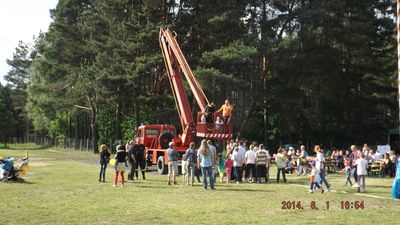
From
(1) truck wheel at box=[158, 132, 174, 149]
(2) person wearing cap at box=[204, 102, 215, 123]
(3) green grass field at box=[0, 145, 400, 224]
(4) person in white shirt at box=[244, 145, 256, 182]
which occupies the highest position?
(2) person wearing cap at box=[204, 102, 215, 123]

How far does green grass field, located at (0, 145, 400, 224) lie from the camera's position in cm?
1144

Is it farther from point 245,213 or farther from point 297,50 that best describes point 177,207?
point 297,50

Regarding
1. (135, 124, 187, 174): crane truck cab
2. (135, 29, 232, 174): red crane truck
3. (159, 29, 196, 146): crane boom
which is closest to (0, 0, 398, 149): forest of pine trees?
(159, 29, 196, 146): crane boom

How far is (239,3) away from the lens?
42.2 metres

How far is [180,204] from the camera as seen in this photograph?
14.1 meters

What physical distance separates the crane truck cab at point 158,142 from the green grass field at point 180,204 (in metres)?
6.53

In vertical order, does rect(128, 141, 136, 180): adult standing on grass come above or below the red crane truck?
below

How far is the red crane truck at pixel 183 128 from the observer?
25.0 m

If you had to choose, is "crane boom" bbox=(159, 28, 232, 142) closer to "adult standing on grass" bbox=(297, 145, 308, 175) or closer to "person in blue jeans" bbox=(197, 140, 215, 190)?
"adult standing on grass" bbox=(297, 145, 308, 175)

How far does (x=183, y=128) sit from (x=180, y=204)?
14.2 m

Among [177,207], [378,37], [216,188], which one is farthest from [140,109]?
[177,207]

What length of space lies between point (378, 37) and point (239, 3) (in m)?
15.5

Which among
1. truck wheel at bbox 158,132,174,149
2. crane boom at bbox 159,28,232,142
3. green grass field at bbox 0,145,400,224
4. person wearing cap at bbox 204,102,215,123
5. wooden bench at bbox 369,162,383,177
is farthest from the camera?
truck wheel at bbox 158,132,174,149

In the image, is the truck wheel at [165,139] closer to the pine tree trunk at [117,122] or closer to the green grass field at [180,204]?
the green grass field at [180,204]
